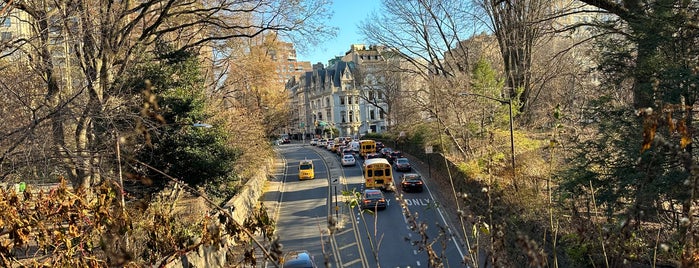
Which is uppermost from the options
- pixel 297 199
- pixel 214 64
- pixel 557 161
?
pixel 214 64

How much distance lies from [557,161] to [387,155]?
31.7 meters

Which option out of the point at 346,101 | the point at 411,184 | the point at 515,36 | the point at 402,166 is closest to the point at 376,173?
the point at 411,184

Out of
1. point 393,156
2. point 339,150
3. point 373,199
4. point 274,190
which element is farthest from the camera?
point 339,150

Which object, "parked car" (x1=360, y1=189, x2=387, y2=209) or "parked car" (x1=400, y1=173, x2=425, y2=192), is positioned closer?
"parked car" (x1=360, y1=189, x2=387, y2=209)

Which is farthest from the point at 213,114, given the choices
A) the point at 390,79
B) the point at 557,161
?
the point at 390,79

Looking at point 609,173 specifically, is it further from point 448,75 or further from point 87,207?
point 448,75

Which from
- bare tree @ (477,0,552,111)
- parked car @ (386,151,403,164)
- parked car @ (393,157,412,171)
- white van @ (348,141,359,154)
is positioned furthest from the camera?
white van @ (348,141,359,154)

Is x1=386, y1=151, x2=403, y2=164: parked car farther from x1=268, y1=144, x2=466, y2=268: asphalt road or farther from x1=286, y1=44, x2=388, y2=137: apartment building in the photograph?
x1=286, y1=44, x2=388, y2=137: apartment building

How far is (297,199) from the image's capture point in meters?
33.3

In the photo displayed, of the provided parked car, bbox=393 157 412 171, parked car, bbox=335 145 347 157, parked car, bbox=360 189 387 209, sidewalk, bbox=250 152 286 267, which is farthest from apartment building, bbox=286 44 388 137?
parked car, bbox=360 189 387 209

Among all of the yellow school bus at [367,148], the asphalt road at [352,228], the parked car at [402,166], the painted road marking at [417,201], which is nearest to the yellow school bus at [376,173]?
the asphalt road at [352,228]

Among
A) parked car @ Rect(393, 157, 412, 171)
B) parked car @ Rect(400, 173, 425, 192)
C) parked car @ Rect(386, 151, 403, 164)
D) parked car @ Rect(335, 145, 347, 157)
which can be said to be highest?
parked car @ Rect(335, 145, 347, 157)

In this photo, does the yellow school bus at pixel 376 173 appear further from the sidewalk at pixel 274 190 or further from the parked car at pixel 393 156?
the parked car at pixel 393 156

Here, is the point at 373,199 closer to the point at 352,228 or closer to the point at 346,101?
the point at 352,228
